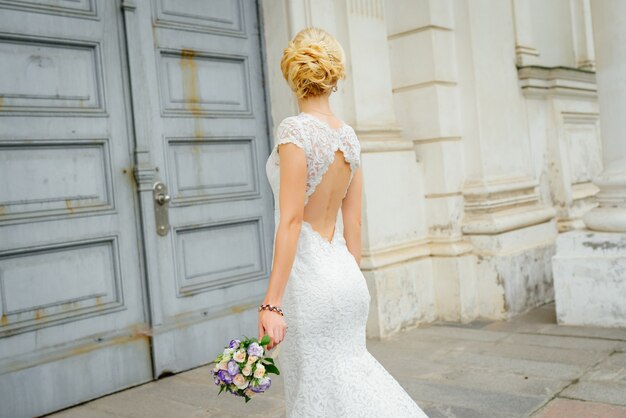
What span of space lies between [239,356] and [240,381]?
7cm

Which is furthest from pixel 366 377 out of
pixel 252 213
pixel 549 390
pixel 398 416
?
pixel 252 213

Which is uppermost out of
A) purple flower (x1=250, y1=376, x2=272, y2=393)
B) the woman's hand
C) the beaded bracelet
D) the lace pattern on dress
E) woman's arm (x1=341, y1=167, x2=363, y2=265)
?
the lace pattern on dress

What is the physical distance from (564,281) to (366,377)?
3.28m

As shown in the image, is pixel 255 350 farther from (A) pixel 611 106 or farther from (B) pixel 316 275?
(A) pixel 611 106

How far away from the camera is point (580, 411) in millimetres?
3400

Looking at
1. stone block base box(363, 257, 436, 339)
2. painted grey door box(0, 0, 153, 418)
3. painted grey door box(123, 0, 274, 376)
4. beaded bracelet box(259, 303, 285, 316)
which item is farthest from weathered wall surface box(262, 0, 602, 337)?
beaded bracelet box(259, 303, 285, 316)

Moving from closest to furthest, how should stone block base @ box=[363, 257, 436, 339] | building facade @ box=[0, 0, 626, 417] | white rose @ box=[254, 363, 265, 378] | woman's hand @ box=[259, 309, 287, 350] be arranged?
white rose @ box=[254, 363, 265, 378] → woman's hand @ box=[259, 309, 287, 350] → building facade @ box=[0, 0, 626, 417] → stone block base @ box=[363, 257, 436, 339]

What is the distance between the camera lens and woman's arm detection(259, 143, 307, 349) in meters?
2.33

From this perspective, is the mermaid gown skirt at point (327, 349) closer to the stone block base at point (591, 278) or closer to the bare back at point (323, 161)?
the bare back at point (323, 161)

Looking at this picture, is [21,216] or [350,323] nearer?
[350,323]

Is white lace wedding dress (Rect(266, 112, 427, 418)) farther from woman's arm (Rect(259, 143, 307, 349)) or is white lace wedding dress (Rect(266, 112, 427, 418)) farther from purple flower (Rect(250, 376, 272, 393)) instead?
purple flower (Rect(250, 376, 272, 393))

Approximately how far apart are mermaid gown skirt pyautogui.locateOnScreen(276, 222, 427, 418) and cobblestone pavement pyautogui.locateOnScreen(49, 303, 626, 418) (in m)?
1.18

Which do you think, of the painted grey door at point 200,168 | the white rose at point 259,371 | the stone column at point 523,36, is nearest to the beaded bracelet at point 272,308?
the white rose at point 259,371

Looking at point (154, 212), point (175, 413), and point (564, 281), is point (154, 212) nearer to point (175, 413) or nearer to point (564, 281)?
point (175, 413)
